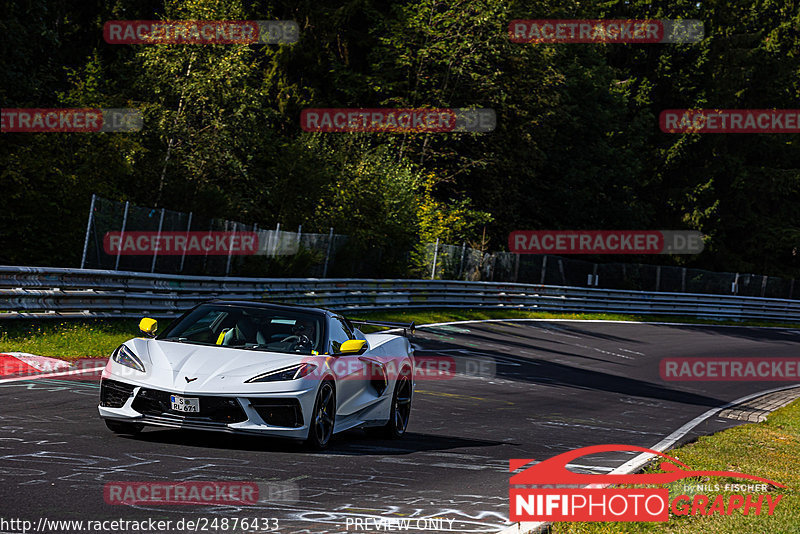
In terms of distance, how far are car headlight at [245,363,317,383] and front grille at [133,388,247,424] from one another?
0.27 metres

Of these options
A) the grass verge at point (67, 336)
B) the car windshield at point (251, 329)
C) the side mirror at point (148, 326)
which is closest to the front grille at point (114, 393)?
the side mirror at point (148, 326)

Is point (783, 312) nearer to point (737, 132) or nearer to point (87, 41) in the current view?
point (737, 132)

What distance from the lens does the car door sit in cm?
966

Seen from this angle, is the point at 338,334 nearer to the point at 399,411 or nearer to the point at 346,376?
the point at 346,376

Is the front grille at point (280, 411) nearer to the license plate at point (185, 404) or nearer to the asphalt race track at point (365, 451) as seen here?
the asphalt race track at point (365, 451)

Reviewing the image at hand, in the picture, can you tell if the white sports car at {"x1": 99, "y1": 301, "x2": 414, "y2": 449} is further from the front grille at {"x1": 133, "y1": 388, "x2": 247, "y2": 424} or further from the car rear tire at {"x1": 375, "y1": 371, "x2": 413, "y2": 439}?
the car rear tire at {"x1": 375, "y1": 371, "x2": 413, "y2": 439}

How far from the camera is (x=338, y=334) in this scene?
10367 mm

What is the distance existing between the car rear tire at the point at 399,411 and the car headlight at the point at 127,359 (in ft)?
9.88

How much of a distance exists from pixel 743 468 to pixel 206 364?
19.0 ft

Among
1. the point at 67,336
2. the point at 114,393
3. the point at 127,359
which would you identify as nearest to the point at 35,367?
the point at 67,336

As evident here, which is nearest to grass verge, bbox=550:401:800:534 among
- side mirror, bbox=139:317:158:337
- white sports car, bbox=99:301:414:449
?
white sports car, bbox=99:301:414:449

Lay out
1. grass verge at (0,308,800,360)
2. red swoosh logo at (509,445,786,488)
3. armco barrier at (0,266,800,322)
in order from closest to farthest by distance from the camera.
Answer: red swoosh logo at (509,445,786,488) < grass verge at (0,308,800,360) < armco barrier at (0,266,800,322)

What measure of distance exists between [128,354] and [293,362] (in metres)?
1.41

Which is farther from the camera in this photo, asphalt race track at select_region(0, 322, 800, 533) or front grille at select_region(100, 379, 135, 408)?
front grille at select_region(100, 379, 135, 408)
